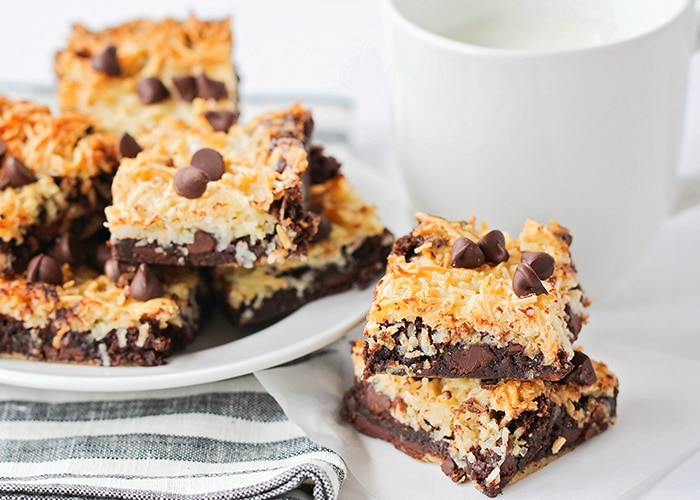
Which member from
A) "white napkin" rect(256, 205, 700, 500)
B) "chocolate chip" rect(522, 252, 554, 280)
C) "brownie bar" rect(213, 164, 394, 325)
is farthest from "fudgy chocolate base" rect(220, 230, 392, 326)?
"chocolate chip" rect(522, 252, 554, 280)

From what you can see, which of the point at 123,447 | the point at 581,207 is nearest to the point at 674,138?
the point at 581,207

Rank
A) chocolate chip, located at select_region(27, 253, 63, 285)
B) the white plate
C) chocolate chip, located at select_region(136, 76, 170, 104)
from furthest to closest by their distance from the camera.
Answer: chocolate chip, located at select_region(136, 76, 170, 104), chocolate chip, located at select_region(27, 253, 63, 285), the white plate

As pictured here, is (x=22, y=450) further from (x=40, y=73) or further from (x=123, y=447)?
(x=40, y=73)

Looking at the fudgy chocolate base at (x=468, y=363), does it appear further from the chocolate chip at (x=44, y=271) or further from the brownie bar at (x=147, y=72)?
the brownie bar at (x=147, y=72)

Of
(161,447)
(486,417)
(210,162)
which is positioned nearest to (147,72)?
(210,162)

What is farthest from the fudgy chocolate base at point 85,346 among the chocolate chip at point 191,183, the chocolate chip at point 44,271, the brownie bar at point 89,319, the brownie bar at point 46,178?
the chocolate chip at point 191,183

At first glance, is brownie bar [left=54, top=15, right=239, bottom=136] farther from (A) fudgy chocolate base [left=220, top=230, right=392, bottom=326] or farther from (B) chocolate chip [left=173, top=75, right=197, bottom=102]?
(A) fudgy chocolate base [left=220, top=230, right=392, bottom=326]
